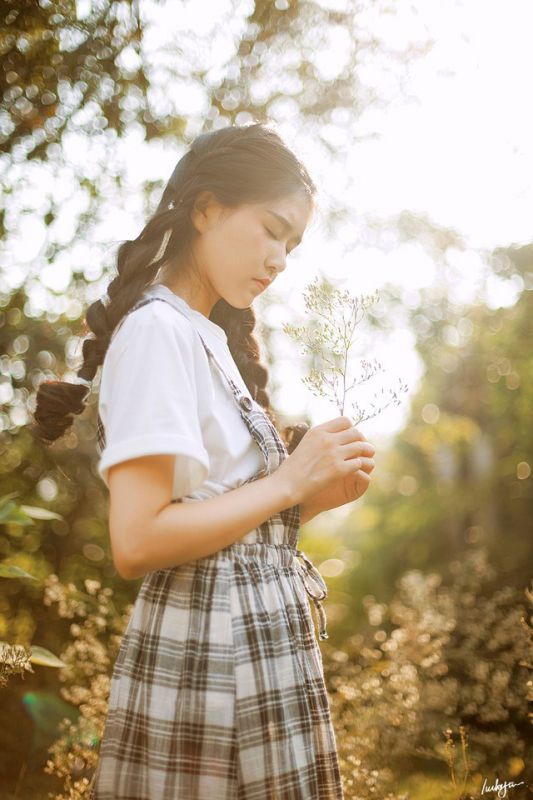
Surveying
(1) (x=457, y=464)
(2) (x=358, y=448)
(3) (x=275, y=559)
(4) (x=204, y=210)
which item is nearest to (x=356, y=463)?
Result: (2) (x=358, y=448)

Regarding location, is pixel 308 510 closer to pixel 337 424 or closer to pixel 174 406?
pixel 337 424

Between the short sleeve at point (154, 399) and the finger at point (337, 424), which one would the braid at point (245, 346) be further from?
the short sleeve at point (154, 399)

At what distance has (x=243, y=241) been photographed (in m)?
1.64

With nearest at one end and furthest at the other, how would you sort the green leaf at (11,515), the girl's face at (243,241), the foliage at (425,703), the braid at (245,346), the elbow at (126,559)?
the elbow at (126,559), the girl's face at (243,241), the braid at (245,346), the green leaf at (11,515), the foliage at (425,703)

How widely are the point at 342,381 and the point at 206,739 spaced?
33.2 inches

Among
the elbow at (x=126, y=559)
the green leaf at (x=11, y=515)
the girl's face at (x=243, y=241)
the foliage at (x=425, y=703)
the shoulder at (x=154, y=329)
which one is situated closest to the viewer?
the elbow at (x=126, y=559)

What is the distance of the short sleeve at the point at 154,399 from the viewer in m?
1.25

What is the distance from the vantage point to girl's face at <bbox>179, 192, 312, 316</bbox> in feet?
5.40

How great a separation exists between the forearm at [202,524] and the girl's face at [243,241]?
0.53m

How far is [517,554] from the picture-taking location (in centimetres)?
602

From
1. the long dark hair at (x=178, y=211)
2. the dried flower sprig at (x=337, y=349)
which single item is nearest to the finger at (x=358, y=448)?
the dried flower sprig at (x=337, y=349)

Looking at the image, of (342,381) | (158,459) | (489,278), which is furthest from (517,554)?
(158,459)

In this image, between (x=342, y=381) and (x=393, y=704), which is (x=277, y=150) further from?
(x=393, y=704)

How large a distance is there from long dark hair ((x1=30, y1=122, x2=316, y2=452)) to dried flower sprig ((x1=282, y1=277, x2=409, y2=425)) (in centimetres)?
27
